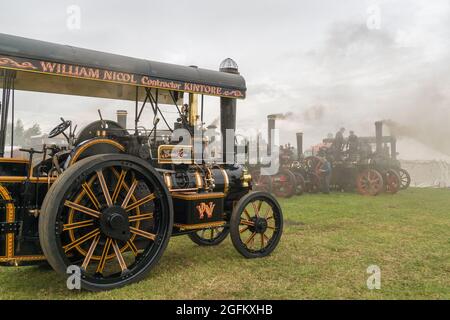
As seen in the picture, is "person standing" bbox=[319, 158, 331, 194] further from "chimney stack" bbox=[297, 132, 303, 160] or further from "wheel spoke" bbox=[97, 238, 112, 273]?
"wheel spoke" bbox=[97, 238, 112, 273]

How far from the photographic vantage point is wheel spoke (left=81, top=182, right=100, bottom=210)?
11.6 ft

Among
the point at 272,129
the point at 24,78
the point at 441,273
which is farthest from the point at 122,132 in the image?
the point at 272,129

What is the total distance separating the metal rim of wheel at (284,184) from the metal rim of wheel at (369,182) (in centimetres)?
286

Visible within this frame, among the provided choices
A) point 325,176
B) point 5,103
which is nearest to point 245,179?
point 5,103

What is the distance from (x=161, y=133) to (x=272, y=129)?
11701 millimetres

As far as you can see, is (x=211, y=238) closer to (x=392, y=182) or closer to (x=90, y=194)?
(x=90, y=194)

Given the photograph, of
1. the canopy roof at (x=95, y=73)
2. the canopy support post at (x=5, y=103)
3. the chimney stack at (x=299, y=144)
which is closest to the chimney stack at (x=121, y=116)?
the canopy roof at (x=95, y=73)

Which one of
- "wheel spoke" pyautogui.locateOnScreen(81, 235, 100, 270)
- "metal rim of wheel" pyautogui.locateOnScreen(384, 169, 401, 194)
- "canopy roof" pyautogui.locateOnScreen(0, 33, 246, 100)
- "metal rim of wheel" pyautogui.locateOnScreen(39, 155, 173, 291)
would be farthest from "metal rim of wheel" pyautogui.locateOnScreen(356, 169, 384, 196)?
"wheel spoke" pyautogui.locateOnScreen(81, 235, 100, 270)

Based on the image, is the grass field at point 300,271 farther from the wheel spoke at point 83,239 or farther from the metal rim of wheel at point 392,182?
the metal rim of wheel at point 392,182

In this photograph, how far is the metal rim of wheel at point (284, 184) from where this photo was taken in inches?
518

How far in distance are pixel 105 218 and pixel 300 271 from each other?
214 cm

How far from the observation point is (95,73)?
3816 millimetres

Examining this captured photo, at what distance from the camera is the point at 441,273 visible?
424cm

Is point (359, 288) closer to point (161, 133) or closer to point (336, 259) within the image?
point (336, 259)
